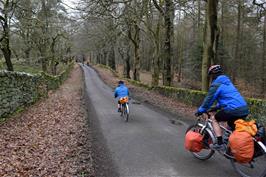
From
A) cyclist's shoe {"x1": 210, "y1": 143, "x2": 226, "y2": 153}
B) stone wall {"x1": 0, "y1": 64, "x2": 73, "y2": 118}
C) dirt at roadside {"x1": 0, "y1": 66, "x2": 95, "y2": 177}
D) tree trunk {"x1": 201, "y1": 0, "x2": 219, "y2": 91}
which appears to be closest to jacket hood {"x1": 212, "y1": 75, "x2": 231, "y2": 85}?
cyclist's shoe {"x1": 210, "y1": 143, "x2": 226, "y2": 153}

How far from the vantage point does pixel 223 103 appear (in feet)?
20.1

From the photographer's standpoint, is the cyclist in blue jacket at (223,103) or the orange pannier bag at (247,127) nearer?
the orange pannier bag at (247,127)

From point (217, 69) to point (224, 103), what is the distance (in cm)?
75

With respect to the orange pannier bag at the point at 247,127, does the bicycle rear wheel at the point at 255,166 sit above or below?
below

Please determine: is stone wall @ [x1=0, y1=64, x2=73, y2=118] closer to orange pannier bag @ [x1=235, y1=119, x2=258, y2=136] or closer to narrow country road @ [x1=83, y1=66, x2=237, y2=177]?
narrow country road @ [x1=83, y1=66, x2=237, y2=177]

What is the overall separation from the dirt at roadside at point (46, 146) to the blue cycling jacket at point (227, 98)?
298 centimetres

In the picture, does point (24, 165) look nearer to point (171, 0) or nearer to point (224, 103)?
point (224, 103)

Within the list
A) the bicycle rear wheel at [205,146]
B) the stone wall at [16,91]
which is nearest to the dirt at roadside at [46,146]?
the stone wall at [16,91]

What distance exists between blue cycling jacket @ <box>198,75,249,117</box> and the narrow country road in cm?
127

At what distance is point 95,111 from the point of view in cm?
1555

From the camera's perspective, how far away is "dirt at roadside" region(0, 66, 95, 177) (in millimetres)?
6649

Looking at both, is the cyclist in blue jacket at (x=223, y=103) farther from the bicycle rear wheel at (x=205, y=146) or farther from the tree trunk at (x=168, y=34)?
the tree trunk at (x=168, y=34)

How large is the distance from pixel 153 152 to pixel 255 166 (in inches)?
103

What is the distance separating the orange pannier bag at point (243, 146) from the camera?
5.37m
